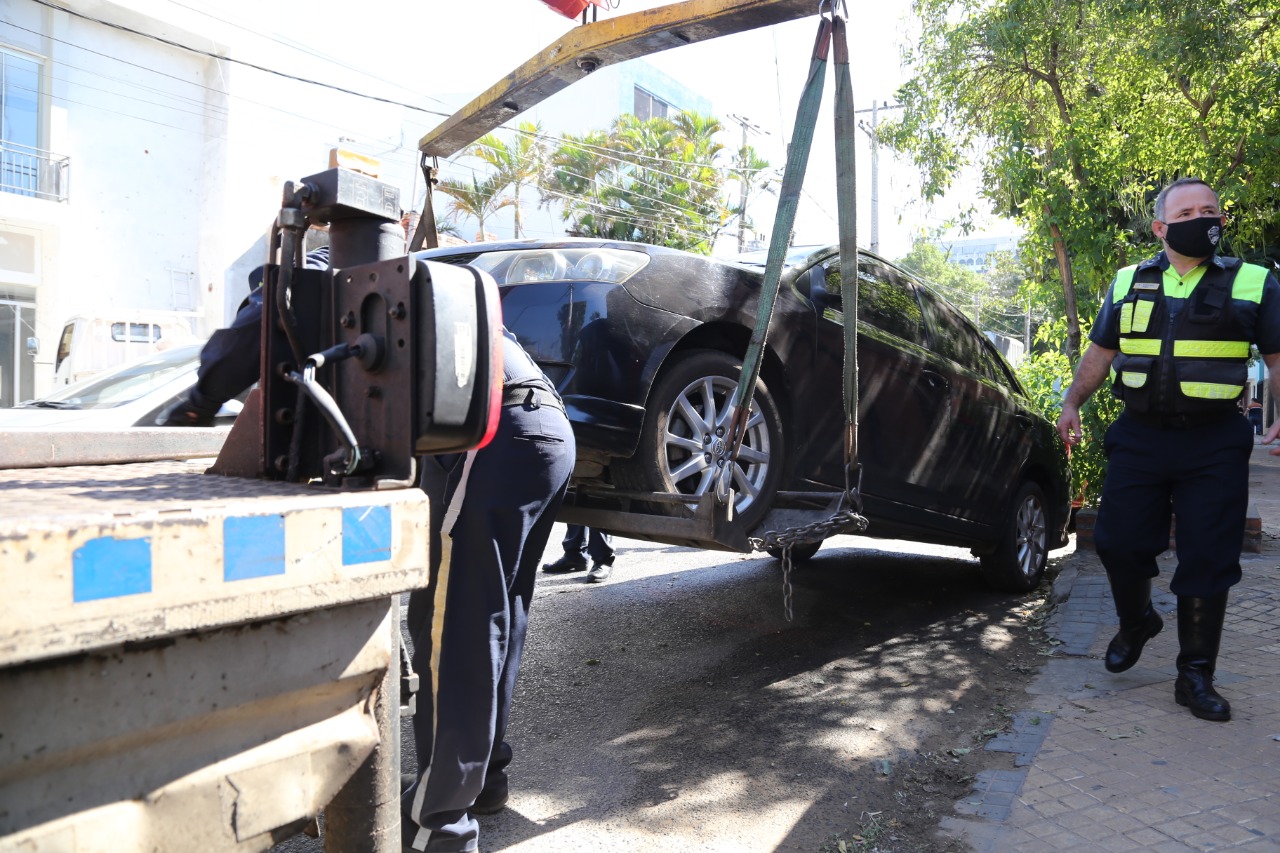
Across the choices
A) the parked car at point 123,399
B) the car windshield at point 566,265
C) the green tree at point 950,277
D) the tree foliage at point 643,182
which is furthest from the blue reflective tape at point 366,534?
the green tree at point 950,277

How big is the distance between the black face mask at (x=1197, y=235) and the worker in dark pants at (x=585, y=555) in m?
3.73

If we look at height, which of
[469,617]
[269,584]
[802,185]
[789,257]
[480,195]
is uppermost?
[480,195]

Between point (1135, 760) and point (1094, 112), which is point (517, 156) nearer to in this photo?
point (1094, 112)

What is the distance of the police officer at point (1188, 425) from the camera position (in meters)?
3.89

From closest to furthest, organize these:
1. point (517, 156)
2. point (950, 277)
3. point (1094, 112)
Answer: point (1094, 112) < point (517, 156) < point (950, 277)

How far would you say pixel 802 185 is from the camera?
3.55m

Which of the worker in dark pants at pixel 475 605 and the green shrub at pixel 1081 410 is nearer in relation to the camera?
the worker in dark pants at pixel 475 605

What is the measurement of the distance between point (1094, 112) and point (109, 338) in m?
10.4

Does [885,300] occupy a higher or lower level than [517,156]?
lower

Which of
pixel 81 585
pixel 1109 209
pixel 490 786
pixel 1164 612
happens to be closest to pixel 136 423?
pixel 490 786

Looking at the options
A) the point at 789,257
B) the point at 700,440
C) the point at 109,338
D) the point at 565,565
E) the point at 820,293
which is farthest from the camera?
the point at 109,338

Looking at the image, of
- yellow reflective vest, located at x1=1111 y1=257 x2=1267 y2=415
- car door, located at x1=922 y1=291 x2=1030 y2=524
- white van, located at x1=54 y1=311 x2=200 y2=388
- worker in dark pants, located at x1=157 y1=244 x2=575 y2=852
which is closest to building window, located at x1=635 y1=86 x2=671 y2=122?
white van, located at x1=54 y1=311 x2=200 y2=388

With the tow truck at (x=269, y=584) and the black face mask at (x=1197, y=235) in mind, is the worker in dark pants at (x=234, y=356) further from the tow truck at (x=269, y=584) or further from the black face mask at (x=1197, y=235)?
the black face mask at (x=1197, y=235)

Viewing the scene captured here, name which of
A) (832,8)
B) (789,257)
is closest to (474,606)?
(832,8)
